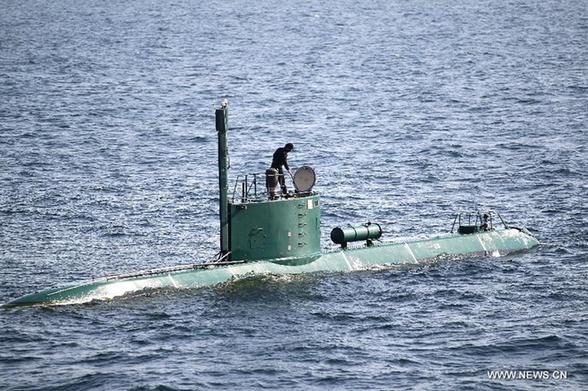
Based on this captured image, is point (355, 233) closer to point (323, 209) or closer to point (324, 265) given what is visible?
point (324, 265)

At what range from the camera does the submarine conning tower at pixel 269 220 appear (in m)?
48.2

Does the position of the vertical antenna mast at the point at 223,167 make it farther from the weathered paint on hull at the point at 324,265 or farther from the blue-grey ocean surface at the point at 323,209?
the blue-grey ocean surface at the point at 323,209

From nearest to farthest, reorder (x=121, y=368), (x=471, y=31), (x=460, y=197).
A: (x=121, y=368)
(x=460, y=197)
(x=471, y=31)

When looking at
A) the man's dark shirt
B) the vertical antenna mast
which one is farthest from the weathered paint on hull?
the man's dark shirt

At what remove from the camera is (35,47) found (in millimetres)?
157500

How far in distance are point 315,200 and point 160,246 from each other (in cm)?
912

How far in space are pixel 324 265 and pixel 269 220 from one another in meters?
3.25

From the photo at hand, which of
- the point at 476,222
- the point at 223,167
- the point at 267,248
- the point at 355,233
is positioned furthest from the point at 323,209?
the point at 223,167

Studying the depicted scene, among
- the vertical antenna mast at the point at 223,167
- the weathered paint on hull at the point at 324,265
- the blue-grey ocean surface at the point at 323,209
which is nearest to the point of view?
the blue-grey ocean surface at the point at 323,209

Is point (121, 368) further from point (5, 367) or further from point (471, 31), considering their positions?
point (471, 31)

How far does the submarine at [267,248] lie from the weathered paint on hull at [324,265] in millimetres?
34

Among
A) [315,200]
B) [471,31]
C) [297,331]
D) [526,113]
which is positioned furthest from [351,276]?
[471,31]

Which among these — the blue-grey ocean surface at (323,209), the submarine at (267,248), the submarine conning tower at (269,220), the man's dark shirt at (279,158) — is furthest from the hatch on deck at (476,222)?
the man's dark shirt at (279,158)

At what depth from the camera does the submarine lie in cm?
4572
